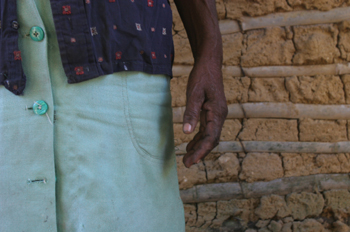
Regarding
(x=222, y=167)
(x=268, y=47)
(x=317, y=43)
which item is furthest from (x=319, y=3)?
(x=222, y=167)

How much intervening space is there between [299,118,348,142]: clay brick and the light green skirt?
204 cm

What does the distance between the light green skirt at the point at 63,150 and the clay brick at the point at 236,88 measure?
1.77 meters

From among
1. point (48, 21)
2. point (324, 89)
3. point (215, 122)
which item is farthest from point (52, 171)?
point (324, 89)

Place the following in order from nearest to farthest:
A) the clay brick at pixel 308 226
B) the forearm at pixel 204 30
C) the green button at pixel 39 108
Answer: the green button at pixel 39 108, the forearm at pixel 204 30, the clay brick at pixel 308 226

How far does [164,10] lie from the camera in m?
1.02

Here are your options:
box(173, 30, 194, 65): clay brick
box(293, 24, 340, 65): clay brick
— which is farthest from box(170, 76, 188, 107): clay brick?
box(293, 24, 340, 65): clay brick

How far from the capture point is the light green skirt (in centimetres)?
77

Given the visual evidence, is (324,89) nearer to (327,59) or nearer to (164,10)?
(327,59)

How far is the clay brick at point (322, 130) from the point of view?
2559 millimetres

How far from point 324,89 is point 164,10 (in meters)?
1.97

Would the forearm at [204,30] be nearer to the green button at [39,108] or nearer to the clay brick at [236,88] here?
the green button at [39,108]

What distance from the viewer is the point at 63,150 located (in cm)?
79

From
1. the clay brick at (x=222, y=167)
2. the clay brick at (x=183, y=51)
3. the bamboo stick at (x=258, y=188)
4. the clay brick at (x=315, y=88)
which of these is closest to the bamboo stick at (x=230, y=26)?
the clay brick at (x=183, y=51)

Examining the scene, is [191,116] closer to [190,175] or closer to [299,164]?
[190,175]
